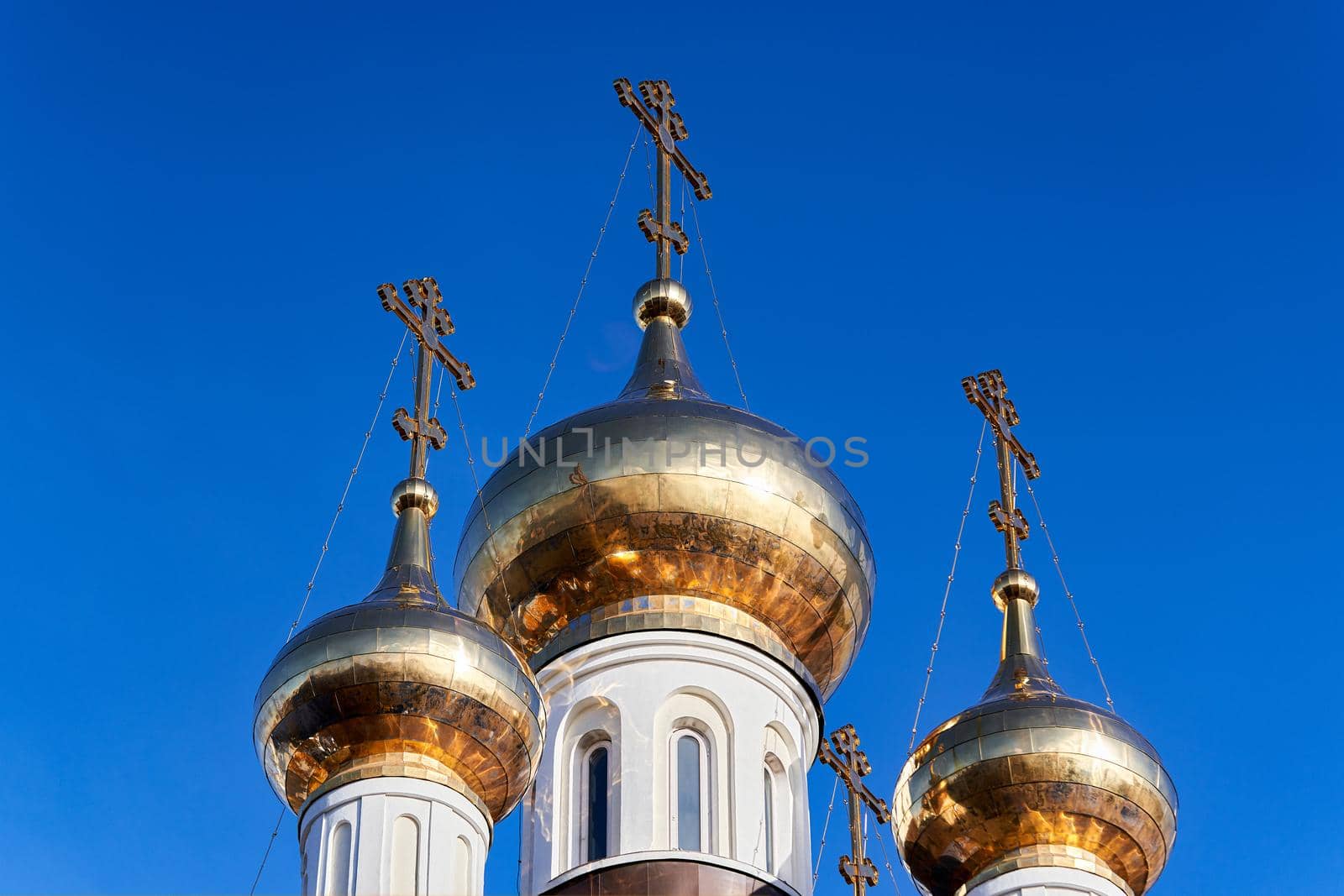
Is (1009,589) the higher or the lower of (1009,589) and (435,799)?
the higher

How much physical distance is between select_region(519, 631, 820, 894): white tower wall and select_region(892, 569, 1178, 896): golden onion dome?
83cm

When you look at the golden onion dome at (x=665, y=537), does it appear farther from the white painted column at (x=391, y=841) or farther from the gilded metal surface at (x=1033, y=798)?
the white painted column at (x=391, y=841)

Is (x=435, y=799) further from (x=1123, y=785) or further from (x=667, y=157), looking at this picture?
(x=667, y=157)

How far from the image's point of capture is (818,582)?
60.4 feet

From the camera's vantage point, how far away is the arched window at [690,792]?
57.2ft

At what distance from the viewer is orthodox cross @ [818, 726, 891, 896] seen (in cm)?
2055

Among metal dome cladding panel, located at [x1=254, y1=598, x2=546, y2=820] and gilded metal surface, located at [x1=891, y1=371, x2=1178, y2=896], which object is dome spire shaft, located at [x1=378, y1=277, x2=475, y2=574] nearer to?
metal dome cladding panel, located at [x1=254, y1=598, x2=546, y2=820]

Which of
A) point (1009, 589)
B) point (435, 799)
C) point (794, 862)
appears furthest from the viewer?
point (1009, 589)

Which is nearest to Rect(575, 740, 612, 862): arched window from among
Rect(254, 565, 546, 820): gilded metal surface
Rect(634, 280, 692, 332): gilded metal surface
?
Rect(254, 565, 546, 820): gilded metal surface

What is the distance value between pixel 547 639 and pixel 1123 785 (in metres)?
3.77

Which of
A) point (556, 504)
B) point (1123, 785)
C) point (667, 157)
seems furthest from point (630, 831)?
point (667, 157)

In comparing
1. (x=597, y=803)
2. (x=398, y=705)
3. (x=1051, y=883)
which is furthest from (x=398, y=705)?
(x=1051, y=883)

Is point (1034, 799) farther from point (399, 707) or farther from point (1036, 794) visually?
point (399, 707)

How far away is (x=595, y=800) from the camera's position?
58.4 ft
